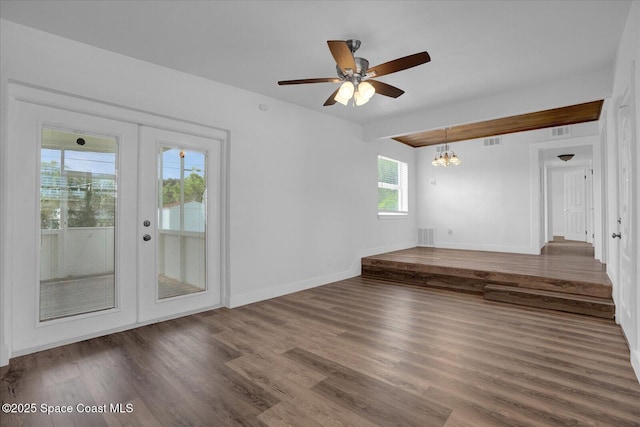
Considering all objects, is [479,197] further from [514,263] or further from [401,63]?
[401,63]

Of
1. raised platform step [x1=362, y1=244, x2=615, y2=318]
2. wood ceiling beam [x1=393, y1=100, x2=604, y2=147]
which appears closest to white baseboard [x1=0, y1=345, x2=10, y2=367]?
raised platform step [x1=362, y1=244, x2=615, y2=318]

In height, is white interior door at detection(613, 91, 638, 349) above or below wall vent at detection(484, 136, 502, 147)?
below

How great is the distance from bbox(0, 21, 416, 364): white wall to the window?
0.39 meters

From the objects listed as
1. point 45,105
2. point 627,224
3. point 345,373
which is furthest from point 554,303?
point 45,105

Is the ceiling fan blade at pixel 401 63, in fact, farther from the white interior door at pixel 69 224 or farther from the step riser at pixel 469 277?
the step riser at pixel 469 277

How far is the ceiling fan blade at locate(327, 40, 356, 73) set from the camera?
2.30 meters

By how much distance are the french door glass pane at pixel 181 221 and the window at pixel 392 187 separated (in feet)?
13.0

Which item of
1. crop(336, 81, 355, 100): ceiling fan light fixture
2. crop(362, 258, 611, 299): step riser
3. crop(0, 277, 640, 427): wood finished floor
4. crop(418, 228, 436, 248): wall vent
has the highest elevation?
crop(336, 81, 355, 100): ceiling fan light fixture

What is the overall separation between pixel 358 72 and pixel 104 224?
2882 millimetres

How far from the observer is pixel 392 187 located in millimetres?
7336

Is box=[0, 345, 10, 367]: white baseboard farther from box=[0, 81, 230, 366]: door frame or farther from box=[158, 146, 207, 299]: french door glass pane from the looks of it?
box=[158, 146, 207, 299]: french door glass pane

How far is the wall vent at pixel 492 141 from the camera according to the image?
7.04 metres

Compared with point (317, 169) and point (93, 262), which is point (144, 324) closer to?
point (93, 262)

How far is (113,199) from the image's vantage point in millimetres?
3229
